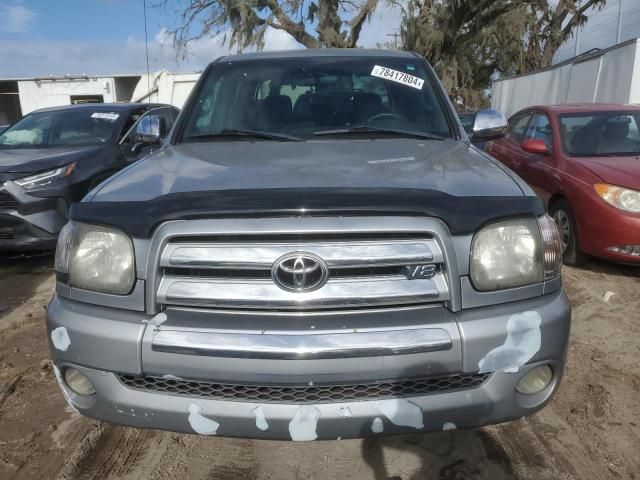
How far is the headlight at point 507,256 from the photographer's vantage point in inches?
74.6

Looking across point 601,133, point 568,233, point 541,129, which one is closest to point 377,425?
point 568,233

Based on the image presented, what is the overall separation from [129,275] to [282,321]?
22.2 inches

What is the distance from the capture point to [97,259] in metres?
1.97

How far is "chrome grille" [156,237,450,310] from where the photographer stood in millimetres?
1824

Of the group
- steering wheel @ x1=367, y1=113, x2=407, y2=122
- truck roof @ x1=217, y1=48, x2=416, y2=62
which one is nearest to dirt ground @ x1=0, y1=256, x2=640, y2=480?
steering wheel @ x1=367, y1=113, x2=407, y2=122

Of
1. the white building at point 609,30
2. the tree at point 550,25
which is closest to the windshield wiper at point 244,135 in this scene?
the white building at point 609,30

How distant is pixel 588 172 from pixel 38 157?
5.14 m

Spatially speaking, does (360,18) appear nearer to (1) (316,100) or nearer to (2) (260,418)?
(1) (316,100)

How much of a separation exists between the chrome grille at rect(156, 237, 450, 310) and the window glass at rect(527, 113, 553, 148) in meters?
4.57

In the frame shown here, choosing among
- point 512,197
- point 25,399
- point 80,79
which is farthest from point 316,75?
point 80,79

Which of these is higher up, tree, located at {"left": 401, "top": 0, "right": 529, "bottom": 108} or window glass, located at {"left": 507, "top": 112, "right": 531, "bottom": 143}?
tree, located at {"left": 401, "top": 0, "right": 529, "bottom": 108}

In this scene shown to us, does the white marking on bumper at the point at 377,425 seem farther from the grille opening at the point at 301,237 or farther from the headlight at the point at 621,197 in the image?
the headlight at the point at 621,197

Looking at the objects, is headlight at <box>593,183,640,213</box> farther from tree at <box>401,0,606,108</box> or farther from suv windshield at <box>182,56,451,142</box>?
tree at <box>401,0,606,108</box>

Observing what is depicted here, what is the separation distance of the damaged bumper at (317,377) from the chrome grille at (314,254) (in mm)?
72
